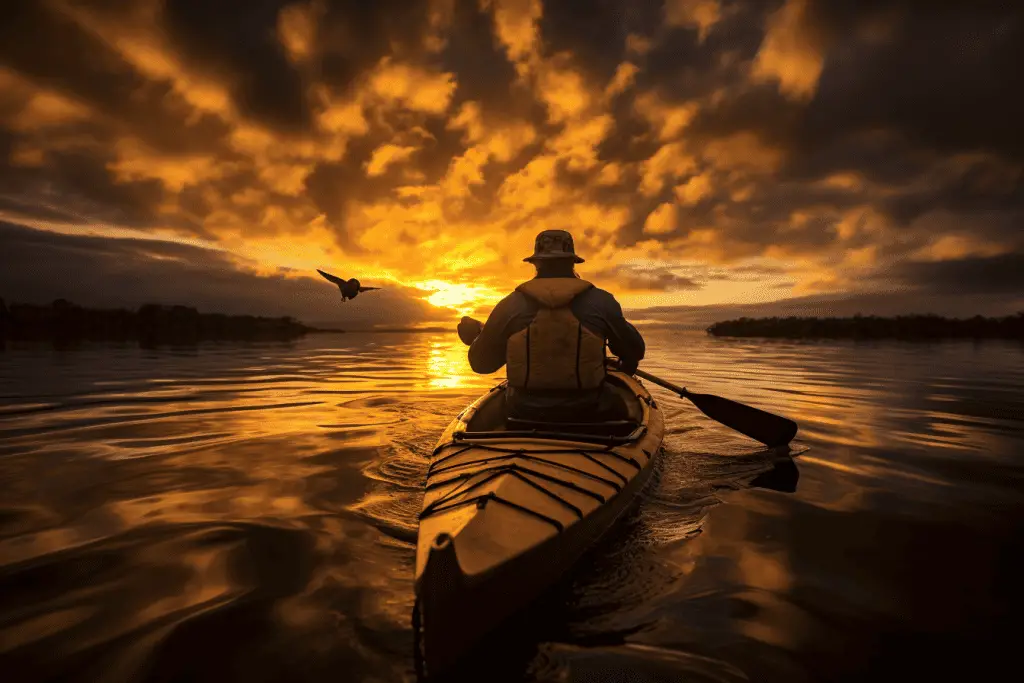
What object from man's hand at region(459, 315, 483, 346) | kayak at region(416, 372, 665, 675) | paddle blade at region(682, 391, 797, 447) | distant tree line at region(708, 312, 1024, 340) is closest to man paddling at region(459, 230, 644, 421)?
kayak at region(416, 372, 665, 675)

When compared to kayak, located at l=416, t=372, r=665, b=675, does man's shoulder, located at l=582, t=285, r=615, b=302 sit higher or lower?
higher

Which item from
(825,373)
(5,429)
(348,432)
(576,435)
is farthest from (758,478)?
(825,373)

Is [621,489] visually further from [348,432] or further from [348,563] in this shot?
[348,432]

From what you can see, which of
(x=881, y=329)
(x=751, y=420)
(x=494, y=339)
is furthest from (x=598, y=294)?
(x=881, y=329)

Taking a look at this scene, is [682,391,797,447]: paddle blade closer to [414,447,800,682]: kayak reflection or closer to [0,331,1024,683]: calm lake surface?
[0,331,1024,683]: calm lake surface

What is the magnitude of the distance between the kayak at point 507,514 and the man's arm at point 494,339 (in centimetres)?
74

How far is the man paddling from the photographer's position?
4738 millimetres

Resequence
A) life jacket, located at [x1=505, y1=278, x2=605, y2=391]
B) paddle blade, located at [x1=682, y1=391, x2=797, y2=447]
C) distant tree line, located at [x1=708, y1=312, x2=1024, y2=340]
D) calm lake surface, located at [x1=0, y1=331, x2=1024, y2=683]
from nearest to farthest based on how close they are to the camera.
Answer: calm lake surface, located at [x1=0, y1=331, x2=1024, y2=683] → life jacket, located at [x1=505, y1=278, x2=605, y2=391] → paddle blade, located at [x1=682, y1=391, x2=797, y2=447] → distant tree line, located at [x1=708, y1=312, x2=1024, y2=340]

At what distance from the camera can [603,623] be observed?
2812 millimetres

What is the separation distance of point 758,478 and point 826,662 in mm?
3399

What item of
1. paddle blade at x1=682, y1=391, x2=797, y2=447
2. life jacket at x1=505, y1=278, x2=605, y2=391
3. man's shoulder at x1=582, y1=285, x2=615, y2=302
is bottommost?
paddle blade at x1=682, y1=391, x2=797, y2=447

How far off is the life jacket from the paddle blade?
309 centimetres

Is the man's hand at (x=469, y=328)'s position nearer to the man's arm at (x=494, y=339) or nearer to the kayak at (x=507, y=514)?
the man's arm at (x=494, y=339)

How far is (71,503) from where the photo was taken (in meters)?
4.55
